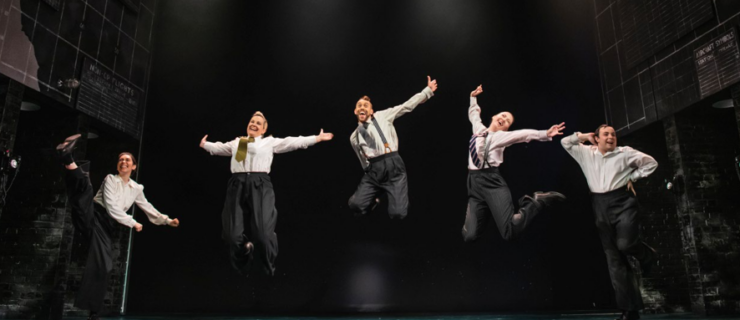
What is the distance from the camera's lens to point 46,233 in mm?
5797

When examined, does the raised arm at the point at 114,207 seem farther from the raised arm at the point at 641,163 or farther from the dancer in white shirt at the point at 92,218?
the raised arm at the point at 641,163

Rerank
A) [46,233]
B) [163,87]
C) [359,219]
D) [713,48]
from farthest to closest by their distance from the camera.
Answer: [163,87] < [359,219] < [46,233] < [713,48]

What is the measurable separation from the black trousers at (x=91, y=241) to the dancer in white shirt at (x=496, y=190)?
3.39m

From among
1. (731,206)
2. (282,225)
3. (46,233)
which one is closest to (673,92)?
(731,206)

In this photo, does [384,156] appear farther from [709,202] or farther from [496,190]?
[709,202]

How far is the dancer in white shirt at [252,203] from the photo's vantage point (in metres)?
4.98

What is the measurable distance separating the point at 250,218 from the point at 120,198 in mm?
1260

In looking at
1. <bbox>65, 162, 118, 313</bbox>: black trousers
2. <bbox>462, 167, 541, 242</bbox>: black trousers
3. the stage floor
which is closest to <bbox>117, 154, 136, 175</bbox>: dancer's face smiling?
<bbox>65, 162, 118, 313</bbox>: black trousers

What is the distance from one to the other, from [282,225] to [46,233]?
2630 mm

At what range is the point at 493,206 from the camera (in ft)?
16.1

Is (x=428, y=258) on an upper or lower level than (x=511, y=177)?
lower

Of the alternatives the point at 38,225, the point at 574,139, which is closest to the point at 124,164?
the point at 38,225

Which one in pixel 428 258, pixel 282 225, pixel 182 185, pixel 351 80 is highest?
pixel 351 80

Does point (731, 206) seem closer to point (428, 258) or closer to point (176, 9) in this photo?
point (428, 258)
